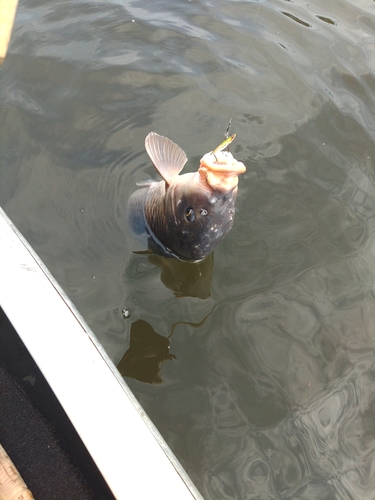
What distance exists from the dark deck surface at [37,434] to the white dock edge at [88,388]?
0.45ft

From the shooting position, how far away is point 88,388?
2123mm

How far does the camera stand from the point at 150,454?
201cm

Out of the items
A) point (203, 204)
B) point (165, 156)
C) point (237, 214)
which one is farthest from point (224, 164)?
point (237, 214)

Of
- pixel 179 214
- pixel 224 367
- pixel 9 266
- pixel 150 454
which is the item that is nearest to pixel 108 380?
pixel 150 454

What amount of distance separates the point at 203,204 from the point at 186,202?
16 cm

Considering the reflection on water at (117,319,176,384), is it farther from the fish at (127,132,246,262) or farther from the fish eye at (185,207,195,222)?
the fish eye at (185,207,195,222)

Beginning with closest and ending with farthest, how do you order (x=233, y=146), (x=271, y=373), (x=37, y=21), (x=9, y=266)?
(x=9, y=266) → (x=271, y=373) → (x=233, y=146) → (x=37, y=21)

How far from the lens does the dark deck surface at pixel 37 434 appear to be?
2.31 m

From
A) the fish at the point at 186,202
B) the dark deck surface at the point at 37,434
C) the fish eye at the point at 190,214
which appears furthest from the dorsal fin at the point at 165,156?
the dark deck surface at the point at 37,434

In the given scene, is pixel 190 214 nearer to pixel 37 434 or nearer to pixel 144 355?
pixel 144 355

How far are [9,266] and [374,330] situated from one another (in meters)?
2.80

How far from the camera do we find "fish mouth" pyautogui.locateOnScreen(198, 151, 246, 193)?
2.27 m

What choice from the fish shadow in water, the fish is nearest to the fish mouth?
the fish

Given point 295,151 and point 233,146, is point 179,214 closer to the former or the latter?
point 233,146
